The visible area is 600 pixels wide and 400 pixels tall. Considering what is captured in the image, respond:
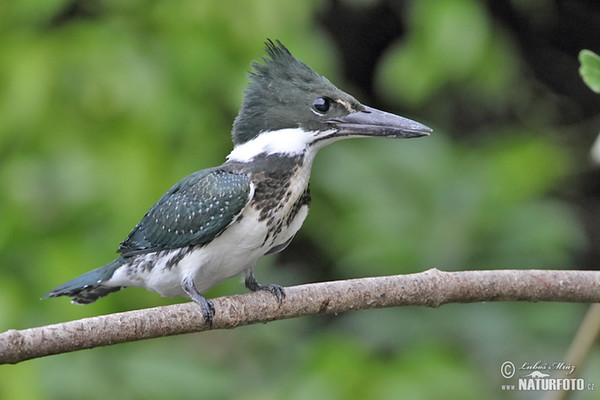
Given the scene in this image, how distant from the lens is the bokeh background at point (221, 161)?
337 centimetres

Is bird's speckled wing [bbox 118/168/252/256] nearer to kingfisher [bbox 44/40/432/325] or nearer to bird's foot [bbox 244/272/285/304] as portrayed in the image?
kingfisher [bbox 44/40/432/325]

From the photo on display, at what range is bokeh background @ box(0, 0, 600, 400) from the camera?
3.37m

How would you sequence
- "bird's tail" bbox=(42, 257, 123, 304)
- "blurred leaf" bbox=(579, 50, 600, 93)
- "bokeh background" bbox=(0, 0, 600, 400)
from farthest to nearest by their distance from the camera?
"bokeh background" bbox=(0, 0, 600, 400) → "bird's tail" bbox=(42, 257, 123, 304) → "blurred leaf" bbox=(579, 50, 600, 93)

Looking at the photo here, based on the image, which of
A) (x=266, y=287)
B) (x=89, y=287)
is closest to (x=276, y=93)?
(x=266, y=287)

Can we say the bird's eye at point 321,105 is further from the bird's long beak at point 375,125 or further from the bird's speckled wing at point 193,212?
the bird's speckled wing at point 193,212

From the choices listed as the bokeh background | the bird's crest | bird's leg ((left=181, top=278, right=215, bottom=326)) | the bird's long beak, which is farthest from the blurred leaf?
the bokeh background

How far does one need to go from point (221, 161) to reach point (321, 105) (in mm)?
1462

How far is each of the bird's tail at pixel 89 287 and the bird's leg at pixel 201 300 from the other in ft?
0.85

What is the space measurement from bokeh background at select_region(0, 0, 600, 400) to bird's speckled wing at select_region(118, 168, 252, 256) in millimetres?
810

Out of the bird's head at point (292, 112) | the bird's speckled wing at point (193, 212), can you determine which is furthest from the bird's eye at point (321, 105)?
the bird's speckled wing at point (193, 212)

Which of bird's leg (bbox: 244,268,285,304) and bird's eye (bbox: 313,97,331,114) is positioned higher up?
bird's eye (bbox: 313,97,331,114)

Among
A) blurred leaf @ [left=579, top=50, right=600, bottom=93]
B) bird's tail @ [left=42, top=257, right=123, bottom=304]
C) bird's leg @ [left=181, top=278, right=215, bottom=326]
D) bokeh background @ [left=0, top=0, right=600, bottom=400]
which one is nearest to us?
blurred leaf @ [left=579, top=50, right=600, bottom=93]

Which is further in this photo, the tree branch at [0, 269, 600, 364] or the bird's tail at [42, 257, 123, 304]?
the bird's tail at [42, 257, 123, 304]

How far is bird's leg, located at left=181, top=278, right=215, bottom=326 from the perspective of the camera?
2.17 meters
